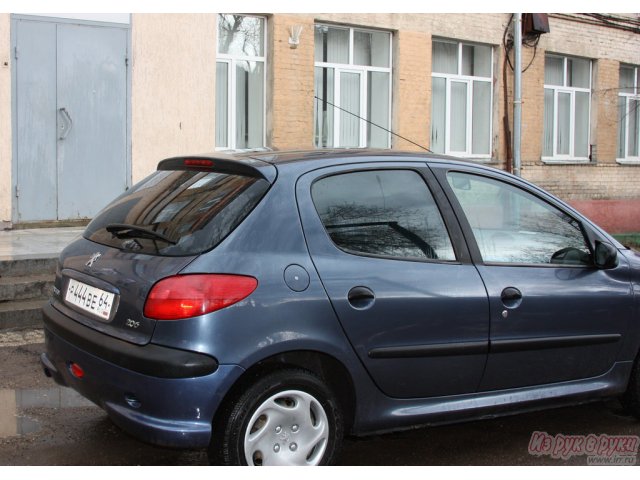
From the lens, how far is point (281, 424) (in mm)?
3658

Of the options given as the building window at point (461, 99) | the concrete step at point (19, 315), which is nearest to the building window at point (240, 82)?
the building window at point (461, 99)

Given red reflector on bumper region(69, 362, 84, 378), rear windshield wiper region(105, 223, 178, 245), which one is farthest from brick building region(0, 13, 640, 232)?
red reflector on bumper region(69, 362, 84, 378)

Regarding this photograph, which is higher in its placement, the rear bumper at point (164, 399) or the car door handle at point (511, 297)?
the car door handle at point (511, 297)

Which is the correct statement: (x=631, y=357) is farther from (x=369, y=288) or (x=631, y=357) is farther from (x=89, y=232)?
(x=89, y=232)

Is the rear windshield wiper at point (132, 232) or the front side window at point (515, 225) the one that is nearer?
the rear windshield wiper at point (132, 232)

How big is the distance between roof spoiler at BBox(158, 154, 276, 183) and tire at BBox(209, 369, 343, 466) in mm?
931

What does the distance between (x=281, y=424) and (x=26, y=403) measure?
7.32ft

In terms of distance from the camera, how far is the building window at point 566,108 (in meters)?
15.8

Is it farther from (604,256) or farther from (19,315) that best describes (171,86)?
(604,256)

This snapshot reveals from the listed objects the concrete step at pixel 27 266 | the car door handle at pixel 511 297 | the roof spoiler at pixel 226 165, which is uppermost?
the roof spoiler at pixel 226 165

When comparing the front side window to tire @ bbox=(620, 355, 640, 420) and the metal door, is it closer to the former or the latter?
tire @ bbox=(620, 355, 640, 420)

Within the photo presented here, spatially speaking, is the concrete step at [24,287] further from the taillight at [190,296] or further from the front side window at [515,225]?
the front side window at [515,225]

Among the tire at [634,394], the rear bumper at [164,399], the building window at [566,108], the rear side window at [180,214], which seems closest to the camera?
the rear bumper at [164,399]

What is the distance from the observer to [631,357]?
477 cm
